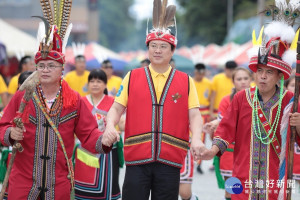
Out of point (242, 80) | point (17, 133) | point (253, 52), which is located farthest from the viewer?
→ point (242, 80)

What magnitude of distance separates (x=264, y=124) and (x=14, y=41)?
14.8 meters

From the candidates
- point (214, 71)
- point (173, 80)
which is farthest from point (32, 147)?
point (214, 71)

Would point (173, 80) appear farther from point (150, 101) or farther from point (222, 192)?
point (222, 192)

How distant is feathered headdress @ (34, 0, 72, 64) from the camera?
16.2 feet

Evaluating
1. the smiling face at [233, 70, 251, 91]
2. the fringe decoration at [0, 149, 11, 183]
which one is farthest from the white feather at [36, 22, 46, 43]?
the smiling face at [233, 70, 251, 91]

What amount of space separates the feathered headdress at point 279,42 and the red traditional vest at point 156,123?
0.70 m

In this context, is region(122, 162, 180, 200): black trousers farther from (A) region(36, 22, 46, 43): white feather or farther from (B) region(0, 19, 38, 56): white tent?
(B) region(0, 19, 38, 56): white tent

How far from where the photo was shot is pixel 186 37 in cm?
5797

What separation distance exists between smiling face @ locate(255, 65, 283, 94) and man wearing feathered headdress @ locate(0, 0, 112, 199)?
55.8 inches

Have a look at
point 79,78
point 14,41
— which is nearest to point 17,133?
point 79,78

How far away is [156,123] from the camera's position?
16.0 feet

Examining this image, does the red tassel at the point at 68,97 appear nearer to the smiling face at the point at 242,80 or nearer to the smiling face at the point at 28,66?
the smiling face at the point at 242,80

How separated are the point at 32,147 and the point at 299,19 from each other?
259cm

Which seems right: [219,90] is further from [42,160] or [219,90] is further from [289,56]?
[42,160]
